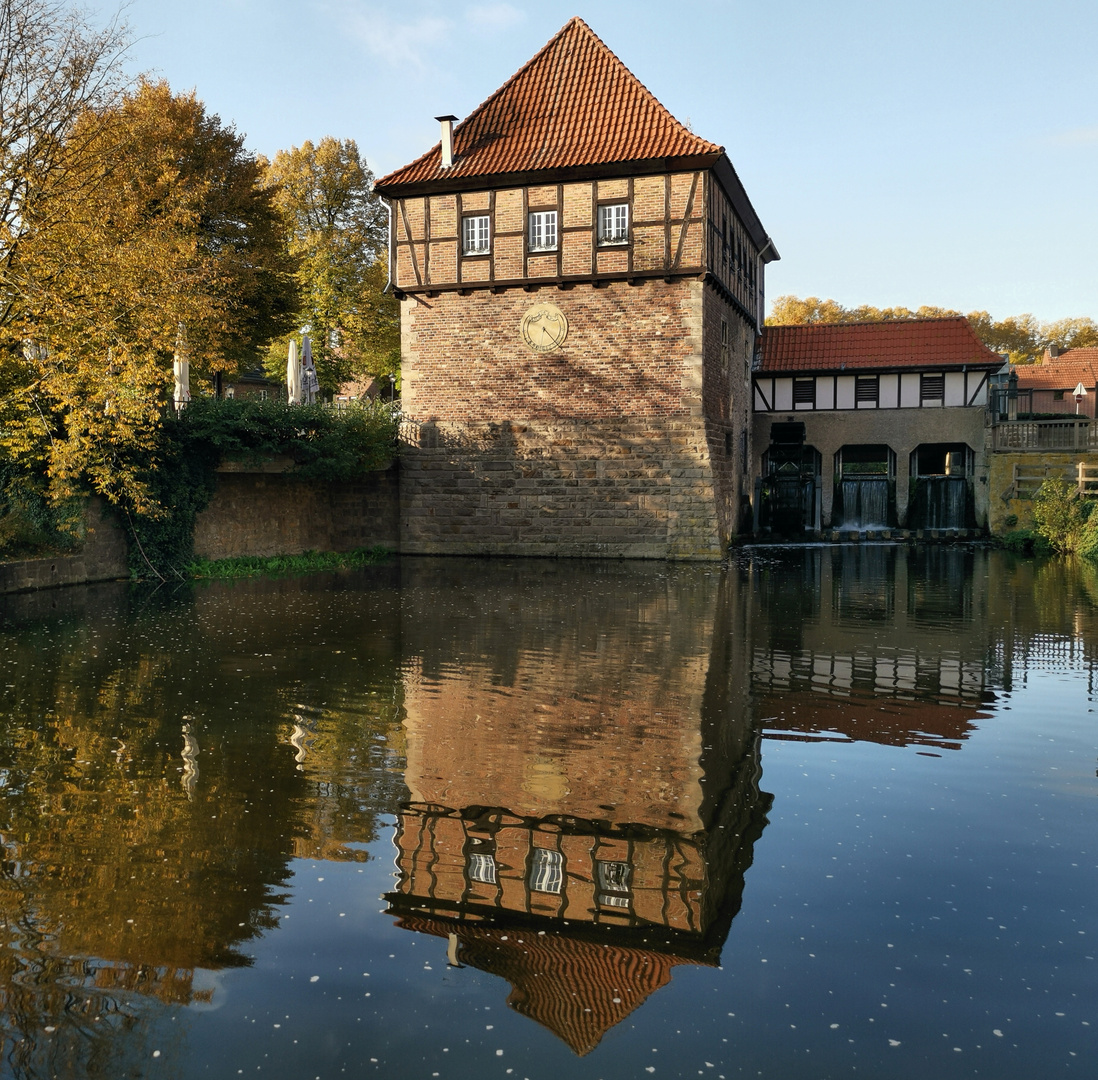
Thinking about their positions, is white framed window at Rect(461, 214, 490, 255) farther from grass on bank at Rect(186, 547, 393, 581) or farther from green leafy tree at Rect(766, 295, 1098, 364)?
green leafy tree at Rect(766, 295, 1098, 364)

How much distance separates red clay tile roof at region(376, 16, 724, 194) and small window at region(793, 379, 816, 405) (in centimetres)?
1260

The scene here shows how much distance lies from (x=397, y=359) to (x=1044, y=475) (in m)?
24.8

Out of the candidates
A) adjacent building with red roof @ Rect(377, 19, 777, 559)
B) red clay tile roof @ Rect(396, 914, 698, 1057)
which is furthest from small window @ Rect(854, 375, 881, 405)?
red clay tile roof @ Rect(396, 914, 698, 1057)

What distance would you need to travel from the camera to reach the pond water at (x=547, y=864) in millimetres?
3885

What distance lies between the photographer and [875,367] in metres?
33.0

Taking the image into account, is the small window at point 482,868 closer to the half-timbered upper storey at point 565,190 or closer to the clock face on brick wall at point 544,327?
the half-timbered upper storey at point 565,190

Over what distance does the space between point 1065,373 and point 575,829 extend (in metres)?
53.5

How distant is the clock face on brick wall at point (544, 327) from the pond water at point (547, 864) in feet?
45.1

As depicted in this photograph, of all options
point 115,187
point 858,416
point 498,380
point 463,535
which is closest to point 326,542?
point 463,535

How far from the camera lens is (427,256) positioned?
24.8 meters

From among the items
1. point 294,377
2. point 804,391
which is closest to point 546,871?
point 294,377

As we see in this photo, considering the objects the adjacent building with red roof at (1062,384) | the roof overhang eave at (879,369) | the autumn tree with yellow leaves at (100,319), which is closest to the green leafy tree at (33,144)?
the autumn tree with yellow leaves at (100,319)

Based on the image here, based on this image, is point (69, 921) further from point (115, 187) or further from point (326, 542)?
point (326, 542)

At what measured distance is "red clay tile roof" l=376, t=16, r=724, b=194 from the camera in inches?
912
